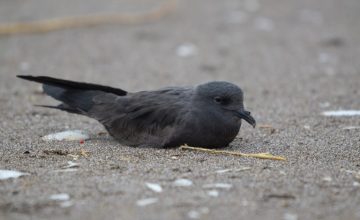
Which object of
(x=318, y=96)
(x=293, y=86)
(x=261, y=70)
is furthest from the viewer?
(x=261, y=70)

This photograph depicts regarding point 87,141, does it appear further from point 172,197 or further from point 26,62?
point 26,62

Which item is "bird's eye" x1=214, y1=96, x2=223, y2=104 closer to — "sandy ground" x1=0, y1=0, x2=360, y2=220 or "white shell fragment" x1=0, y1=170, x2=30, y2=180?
"sandy ground" x1=0, y1=0, x2=360, y2=220

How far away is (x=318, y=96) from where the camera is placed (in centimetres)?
612

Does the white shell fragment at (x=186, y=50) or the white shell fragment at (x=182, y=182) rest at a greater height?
the white shell fragment at (x=186, y=50)

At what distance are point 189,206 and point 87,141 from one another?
1684 mm

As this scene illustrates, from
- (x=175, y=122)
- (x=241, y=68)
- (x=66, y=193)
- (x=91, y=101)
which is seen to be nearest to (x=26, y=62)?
(x=241, y=68)

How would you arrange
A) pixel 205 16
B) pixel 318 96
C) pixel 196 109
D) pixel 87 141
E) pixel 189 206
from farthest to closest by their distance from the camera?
1. pixel 205 16
2. pixel 318 96
3. pixel 87 141
4. pixel 196 109
5. pixel 189 206

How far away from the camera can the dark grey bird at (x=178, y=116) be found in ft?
14.0

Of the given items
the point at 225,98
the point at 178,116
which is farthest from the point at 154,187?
the point at 225,98

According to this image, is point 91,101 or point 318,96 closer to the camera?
point 91,101

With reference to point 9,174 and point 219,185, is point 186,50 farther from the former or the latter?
point 219,185

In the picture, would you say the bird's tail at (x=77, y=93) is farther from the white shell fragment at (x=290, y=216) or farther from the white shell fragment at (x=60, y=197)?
the white shell fragment at (x=290, y=216)

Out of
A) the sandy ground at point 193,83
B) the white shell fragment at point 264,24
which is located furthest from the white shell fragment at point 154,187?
the white shell fragment at point 264,24

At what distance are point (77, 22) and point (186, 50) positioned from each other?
1.75 m
